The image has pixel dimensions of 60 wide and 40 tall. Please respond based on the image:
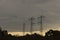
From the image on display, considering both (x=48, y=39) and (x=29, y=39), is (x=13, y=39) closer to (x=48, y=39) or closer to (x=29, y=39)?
(x=29, y=39)

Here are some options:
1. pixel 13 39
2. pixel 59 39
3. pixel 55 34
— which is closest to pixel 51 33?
pixel 55 34

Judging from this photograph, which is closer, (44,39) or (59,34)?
(44,39)

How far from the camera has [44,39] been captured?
206 feet

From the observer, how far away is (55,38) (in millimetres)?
65125

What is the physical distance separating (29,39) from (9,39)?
22.3 ft

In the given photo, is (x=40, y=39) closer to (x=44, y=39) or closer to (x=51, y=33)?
(x=44, y=39)

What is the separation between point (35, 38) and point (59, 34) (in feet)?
28.2

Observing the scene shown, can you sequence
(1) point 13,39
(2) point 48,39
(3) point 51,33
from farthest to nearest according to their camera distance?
(3) point 51,33 → (1) point 13,39 → (2) point 48,39

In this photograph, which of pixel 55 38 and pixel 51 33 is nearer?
pixel 55 38

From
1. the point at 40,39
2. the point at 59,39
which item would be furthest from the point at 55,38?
the point at 40,39

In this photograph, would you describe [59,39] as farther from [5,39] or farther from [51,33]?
[5,39]

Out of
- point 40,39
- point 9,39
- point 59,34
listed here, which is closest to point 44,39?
point 40,39

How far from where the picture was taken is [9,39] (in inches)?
2621

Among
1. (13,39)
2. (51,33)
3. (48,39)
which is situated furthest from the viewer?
(51,33)
